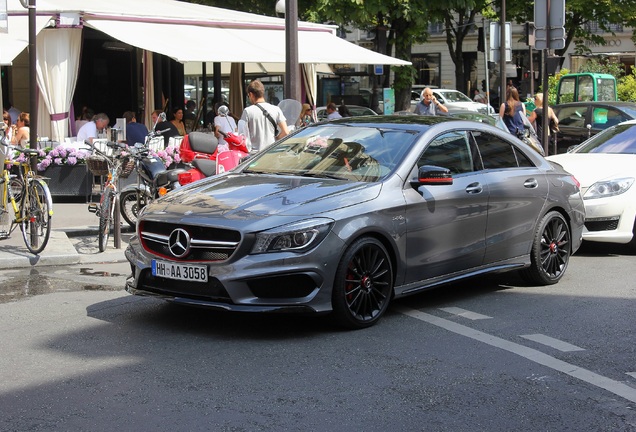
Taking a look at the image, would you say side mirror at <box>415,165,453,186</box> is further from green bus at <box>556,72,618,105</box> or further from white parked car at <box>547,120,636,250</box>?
green bus at <box>556,72,618,105</box>

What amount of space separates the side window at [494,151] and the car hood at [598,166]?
2.56m

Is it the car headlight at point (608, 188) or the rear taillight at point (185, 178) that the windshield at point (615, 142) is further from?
the rear taillight at point (185, 178)

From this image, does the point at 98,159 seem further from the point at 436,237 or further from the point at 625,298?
the point at 625,298

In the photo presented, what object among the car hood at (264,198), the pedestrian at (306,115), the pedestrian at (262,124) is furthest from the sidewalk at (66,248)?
the pedestrian at (306,115)

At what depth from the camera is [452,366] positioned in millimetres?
6047

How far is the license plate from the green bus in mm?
25709

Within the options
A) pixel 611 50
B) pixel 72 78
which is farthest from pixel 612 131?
pixel 611 50

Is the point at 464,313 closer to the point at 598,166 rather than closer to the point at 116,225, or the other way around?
the point at 598,166

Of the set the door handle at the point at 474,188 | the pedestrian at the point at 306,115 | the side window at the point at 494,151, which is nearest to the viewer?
the door handle at the point at 474,188

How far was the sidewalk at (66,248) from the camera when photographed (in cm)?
1012

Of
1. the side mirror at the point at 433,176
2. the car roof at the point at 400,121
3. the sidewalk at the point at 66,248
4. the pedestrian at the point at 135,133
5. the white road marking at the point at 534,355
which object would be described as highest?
the pedestrian at the point at 135,133

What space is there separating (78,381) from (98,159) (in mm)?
5997

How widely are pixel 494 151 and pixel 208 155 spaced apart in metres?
3.91

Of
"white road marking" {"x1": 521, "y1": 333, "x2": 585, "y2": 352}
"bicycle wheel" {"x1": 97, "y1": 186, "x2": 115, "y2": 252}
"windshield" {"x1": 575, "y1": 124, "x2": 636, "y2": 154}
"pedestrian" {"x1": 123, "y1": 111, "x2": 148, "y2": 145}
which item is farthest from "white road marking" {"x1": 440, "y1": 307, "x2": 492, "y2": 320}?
"pedestrian" {"x1": 123, "y1": 111, "x2": 148, "y2": 145}
